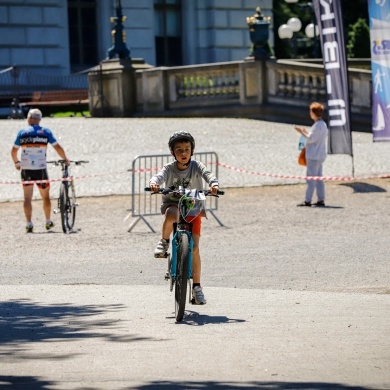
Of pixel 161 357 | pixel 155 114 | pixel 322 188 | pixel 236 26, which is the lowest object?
pixel 161 357

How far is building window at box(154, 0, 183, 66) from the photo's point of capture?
51438 millimetres

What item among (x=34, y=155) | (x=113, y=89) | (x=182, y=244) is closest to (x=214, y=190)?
(x=182, y=244)

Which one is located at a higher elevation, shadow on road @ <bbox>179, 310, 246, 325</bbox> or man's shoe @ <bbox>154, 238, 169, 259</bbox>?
man's shoe @ <bbox>154, 238, 169, 259</bbox>

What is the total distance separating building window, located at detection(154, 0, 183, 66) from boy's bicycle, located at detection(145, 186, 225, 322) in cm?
3967

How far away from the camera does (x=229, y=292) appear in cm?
1338

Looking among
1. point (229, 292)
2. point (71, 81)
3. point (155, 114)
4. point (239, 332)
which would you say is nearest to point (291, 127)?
point (155, 114)

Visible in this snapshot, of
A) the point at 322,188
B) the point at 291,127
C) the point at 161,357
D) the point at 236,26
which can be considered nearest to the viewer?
the point at 161,357

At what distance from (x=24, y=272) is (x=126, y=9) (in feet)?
114

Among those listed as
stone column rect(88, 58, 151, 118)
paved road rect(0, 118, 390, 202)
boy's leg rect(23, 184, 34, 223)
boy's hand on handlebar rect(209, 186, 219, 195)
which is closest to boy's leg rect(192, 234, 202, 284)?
boy's hand on handlebar rect(209, 186, 219, 195)

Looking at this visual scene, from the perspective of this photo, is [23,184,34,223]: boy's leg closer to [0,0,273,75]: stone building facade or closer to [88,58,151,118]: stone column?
[88,58,151,118]: stone column

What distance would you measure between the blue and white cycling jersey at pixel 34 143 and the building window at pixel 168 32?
99.9ft

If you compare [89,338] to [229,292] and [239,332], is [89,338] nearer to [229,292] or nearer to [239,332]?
[239,332]

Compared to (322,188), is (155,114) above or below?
above

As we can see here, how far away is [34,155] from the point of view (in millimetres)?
21000
